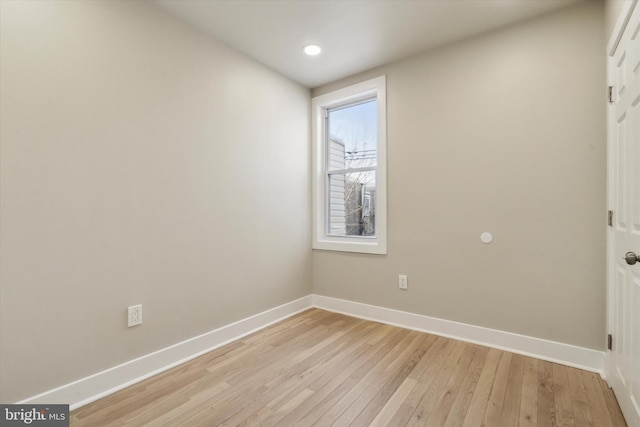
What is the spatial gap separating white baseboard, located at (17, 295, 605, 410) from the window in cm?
69

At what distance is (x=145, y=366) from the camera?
2010 mm

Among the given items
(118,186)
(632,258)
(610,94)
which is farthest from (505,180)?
(118,186)

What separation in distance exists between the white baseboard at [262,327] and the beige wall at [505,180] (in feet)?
0.24

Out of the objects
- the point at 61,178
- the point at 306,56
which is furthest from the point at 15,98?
the point at 306,56

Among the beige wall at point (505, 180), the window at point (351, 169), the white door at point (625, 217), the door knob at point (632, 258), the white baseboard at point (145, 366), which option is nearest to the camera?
the door knob at point (632, 258)

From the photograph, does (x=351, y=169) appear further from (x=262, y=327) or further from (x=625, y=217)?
(x=625, y=217)

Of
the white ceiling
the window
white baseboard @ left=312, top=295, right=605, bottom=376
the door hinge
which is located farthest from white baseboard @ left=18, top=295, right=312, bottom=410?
the door hinge

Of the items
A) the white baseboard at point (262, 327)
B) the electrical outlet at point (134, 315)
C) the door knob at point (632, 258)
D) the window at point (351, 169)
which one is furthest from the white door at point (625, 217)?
→ the electrical outlet at point (134, 315)

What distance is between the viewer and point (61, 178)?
1.67 meters

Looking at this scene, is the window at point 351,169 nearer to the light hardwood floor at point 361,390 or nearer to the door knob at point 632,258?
the light hardwood floor at point 361,390

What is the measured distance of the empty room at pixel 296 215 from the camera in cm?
159

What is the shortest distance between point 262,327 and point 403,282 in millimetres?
1386

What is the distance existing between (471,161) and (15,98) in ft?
9.66

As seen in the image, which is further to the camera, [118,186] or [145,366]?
[145,366]
